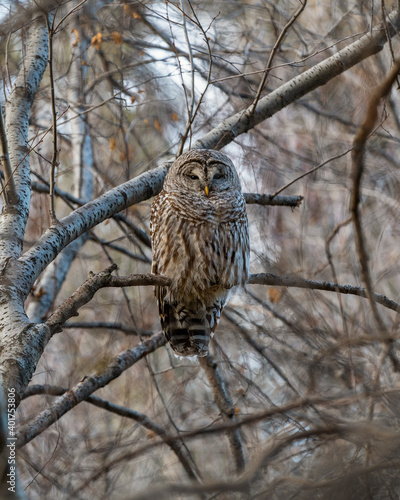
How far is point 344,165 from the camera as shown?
7812 mm

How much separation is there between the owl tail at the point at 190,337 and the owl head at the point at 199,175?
39.9 inches

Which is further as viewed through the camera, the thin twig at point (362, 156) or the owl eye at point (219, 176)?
the owl eye at point (219, 176)

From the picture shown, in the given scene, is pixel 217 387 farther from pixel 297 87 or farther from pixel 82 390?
pixel 297 87

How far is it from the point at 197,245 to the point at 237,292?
984mm

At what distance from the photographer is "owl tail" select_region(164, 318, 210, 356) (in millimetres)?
4566

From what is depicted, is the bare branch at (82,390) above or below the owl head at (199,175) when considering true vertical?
below

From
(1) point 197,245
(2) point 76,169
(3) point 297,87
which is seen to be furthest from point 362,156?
(2) point 76,169

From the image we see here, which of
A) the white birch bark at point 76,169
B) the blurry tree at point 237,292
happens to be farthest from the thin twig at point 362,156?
the white birch bark at point 76,169

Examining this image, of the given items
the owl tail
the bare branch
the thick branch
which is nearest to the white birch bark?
the bare branch

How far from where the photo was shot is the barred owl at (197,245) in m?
4.32

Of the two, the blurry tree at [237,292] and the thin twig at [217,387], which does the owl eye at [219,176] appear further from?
the thin twig at [217,387]

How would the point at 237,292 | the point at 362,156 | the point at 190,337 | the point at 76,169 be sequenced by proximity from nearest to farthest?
the point at 362,156 → the point at 190,337 → the point at 237,292 → the point at 76,169

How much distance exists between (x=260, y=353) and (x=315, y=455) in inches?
89.8

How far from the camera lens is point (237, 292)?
202 inches
